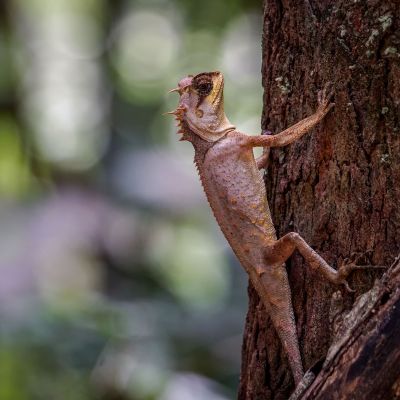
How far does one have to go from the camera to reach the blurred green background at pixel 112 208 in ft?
16.8

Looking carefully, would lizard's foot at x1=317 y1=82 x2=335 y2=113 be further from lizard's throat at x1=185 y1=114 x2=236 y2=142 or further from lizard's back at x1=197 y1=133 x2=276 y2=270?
lizard's throat at x1=185 y1=114 x2=236 y2=142

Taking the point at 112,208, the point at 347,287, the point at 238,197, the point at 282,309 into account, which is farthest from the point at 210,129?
the point at 112,208

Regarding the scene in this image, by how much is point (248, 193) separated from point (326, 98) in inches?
22.1

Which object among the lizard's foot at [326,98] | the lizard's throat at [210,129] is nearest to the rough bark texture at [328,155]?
the lizard's foot at [326,98]

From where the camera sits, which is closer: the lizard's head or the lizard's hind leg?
the lizard's hind leg

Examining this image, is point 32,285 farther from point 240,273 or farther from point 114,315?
point 114,315

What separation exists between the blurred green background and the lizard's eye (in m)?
2.43

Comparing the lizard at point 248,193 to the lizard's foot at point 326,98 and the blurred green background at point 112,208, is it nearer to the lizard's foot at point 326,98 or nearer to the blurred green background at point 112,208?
the lizard's foot at point 326,98

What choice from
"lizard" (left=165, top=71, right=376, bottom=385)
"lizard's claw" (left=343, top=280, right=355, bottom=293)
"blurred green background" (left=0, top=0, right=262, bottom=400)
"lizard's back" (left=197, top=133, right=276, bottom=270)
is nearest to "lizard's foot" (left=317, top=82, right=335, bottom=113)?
"lizard" (left=165, top=71, right=376, bottom=385)

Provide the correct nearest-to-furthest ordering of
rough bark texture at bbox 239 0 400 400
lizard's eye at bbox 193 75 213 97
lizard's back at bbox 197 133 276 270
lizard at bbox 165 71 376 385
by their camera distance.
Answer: rough bark texture at bbox 239 0 400 400 → lizard at bbox 165 71 376 385 → lizard's back at bbox 197 133 276 270 → lizard's eye at bbox 193 75 213 97

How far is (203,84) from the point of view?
308 centimetres

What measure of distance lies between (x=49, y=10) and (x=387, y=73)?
12898mm

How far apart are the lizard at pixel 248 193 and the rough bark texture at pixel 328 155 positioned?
0.14ft

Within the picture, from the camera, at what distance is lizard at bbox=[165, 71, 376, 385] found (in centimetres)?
259
